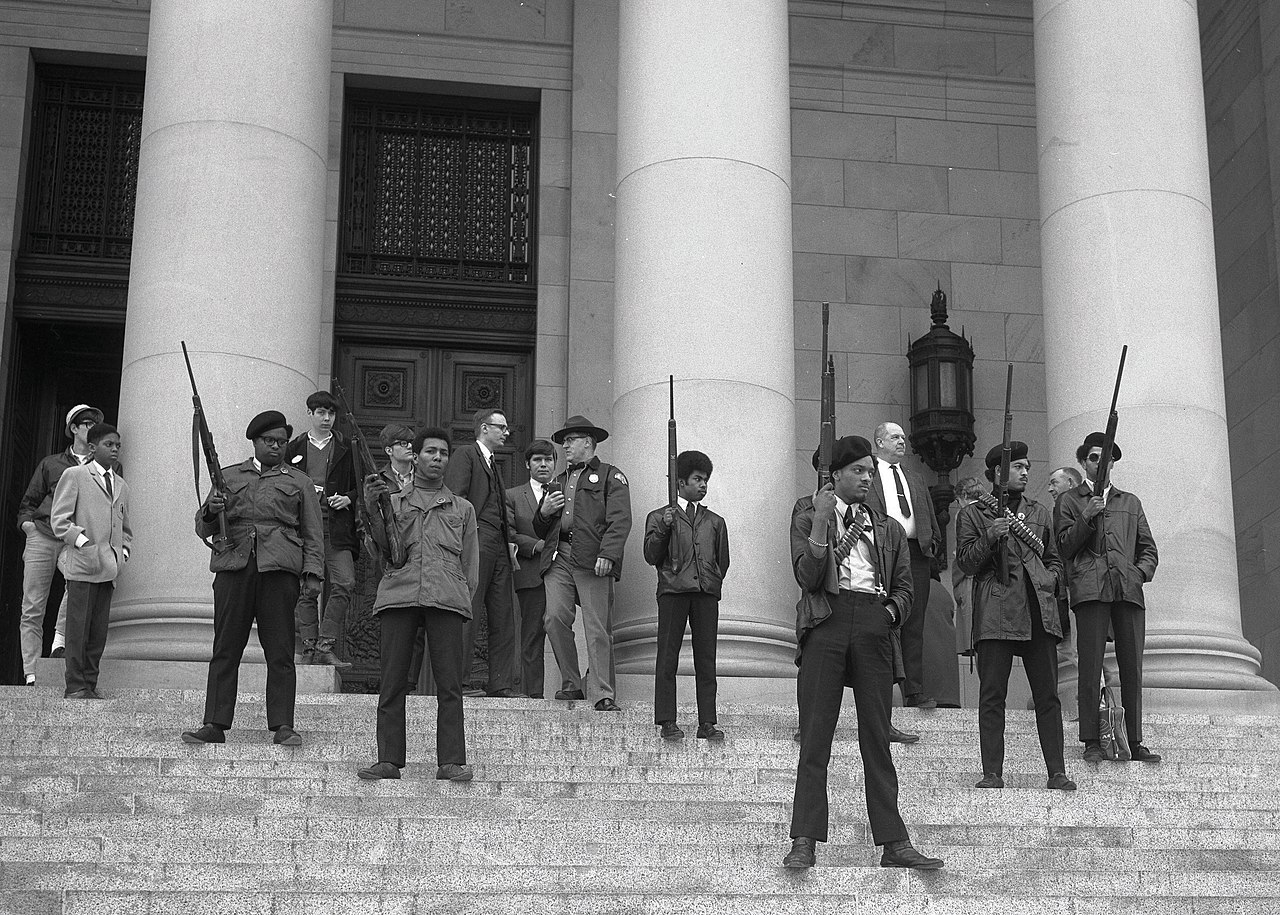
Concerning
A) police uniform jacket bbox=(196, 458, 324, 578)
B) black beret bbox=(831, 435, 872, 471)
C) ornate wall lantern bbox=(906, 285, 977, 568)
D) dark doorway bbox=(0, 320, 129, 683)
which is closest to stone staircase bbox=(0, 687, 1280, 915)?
police uniform jacket bbox=(196, 458, 324, 578)

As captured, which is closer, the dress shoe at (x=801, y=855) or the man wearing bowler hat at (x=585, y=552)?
the dress shoe at (x=801, y=855)

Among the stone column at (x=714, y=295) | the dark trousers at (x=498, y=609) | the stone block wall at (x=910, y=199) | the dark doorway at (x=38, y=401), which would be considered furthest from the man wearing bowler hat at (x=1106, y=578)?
the dark doorway at (x=38, y=401)

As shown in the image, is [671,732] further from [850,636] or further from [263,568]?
[263,568]

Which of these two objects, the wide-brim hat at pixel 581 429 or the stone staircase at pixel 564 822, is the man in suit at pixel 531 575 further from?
the stone staircase at pixel 564 822

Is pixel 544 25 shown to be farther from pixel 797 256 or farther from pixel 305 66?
pixel 305 66

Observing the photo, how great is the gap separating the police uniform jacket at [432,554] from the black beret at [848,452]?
289 centimetres

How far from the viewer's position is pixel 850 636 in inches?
410

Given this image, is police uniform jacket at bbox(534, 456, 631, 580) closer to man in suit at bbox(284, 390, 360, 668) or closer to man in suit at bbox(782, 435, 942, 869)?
man in suit at bbox(284, 390, 360, 668)

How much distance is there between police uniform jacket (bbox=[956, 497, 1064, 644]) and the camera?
1272 centimetres

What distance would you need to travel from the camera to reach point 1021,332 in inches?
918

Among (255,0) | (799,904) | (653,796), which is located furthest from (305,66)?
(799,904)

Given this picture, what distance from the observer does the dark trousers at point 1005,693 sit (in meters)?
12.3

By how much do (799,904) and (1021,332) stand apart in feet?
49.3

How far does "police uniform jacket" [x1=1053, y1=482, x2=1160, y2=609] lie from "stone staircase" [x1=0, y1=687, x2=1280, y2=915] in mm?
1176
